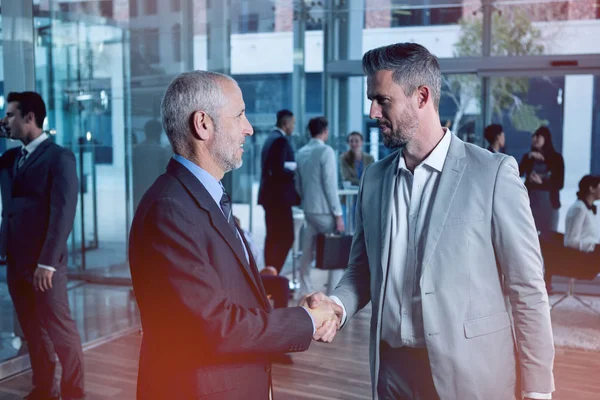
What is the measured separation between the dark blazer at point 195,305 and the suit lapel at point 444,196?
42 cm

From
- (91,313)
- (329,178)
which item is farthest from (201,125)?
(91,313)

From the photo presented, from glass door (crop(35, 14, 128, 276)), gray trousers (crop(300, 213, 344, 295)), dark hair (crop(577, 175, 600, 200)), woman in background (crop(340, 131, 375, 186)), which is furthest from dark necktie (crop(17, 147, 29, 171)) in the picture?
dark hair (crop(577, 175, 600, 200))

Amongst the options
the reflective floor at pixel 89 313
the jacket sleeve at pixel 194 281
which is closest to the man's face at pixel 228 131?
the jacket sleeve at pixel 194 281

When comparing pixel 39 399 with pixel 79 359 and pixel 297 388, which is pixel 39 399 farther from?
pixel 297 388

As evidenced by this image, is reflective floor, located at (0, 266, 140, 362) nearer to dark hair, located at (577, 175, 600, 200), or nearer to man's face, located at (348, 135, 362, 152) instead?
man's face, located at (348, 135, 362, 152)

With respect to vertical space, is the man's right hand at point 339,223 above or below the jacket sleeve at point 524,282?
below

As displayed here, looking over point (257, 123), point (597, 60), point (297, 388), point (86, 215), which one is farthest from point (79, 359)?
point (597, 60)

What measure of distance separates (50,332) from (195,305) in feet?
8.41

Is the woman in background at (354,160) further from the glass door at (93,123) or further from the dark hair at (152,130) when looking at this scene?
the glass door at (93,123)

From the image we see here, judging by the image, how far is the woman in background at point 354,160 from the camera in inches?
297

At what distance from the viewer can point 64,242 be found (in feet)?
Result: 12.3

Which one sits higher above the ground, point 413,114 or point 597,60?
point 597,60

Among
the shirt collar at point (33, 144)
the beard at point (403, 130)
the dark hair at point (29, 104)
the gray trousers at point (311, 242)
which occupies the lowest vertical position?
the gray trousers at point (311, 242)

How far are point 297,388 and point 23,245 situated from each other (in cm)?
188
